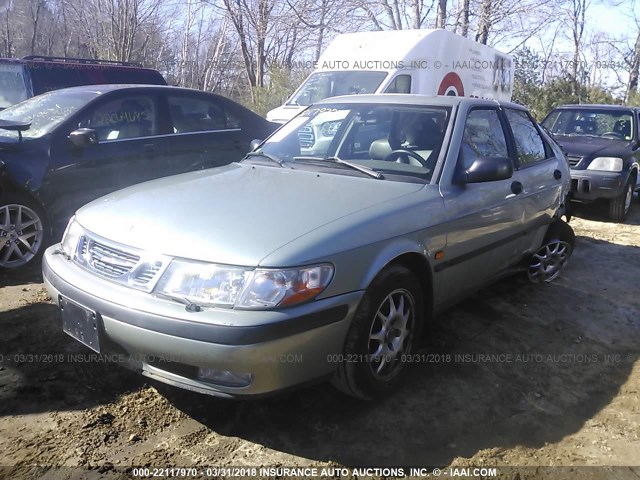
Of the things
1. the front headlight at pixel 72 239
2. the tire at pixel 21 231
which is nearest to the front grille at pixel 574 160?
the tire at pixel 21 231

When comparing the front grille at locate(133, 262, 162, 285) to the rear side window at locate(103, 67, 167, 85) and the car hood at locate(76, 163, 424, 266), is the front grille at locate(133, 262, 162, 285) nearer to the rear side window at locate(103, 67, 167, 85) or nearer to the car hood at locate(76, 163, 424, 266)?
the car hood at locate(76, 163, 424, 266)

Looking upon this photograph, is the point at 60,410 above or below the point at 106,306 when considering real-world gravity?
below

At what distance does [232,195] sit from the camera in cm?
309

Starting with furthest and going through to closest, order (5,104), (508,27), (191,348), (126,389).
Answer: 1. (508,27)
2. (5,104)
3. (126,389)
4. (191,348)

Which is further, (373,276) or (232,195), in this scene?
(232,195)

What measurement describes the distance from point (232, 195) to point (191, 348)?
1.03 m

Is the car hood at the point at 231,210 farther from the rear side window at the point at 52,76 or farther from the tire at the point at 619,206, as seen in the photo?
the rear side window at the point at 52,76

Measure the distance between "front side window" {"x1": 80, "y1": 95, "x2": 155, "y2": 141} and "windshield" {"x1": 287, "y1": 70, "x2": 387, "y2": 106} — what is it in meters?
4.67

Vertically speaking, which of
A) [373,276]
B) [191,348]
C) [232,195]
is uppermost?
[232,195]

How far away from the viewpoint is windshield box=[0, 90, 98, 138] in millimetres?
5160

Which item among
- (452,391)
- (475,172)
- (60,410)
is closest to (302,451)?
(452,391)

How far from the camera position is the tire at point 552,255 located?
4.86m

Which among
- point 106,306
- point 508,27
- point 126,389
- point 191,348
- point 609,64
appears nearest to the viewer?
point 191,348

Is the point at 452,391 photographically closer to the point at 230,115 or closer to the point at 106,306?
the point at 106,306
